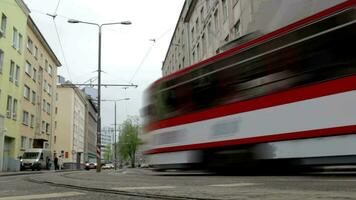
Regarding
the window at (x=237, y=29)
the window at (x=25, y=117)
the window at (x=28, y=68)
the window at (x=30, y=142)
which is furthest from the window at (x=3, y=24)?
the window at (x=237, y=29)

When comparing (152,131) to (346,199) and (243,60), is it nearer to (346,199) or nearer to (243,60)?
(243,60)

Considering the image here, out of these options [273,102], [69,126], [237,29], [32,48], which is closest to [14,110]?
[32,48]

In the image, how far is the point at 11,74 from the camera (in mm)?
40125

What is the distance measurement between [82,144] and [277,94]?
91.5 metres

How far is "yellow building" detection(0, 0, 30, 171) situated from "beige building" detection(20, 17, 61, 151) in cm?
254

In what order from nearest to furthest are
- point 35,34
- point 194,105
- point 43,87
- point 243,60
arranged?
point 243,60 < point 194,105 < point 35,34 < point 43,87

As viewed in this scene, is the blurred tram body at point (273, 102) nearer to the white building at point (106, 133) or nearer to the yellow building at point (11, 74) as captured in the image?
the yellow building at point (11, 74)

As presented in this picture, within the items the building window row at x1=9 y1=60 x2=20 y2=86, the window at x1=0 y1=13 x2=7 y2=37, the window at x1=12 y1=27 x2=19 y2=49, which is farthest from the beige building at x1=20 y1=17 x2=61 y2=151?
the window at x1=0 y1=13 x2=7 y2=37

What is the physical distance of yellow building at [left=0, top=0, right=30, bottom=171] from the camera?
37031 mm

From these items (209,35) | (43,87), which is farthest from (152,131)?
(43,87)

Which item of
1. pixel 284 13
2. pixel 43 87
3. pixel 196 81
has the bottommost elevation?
pixel 196 81

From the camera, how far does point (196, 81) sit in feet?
47.7

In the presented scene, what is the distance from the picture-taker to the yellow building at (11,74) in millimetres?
37031

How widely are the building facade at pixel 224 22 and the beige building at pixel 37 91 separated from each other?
16.7 metres
